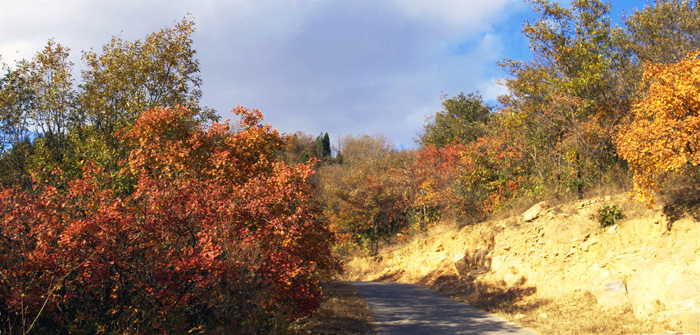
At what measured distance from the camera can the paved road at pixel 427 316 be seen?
1055 cm

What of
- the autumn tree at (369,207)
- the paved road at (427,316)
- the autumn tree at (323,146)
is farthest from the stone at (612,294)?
the autumn tree at (323,146)

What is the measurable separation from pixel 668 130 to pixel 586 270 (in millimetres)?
4776

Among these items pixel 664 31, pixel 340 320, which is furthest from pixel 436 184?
pixel 340 320

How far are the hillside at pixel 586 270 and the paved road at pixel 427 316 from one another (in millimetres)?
671

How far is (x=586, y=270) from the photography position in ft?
41.4

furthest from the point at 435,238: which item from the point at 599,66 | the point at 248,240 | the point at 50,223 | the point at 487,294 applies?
the point at 50,223

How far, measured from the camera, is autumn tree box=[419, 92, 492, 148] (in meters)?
38.5

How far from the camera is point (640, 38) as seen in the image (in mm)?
17000

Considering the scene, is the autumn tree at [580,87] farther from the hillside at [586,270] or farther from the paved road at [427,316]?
the paved road at [427,316]

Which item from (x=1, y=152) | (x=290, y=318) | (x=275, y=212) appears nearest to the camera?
(x=290, y=318)

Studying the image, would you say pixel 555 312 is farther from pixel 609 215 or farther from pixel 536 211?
pixel 536 211

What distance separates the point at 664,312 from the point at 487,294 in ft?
21.7

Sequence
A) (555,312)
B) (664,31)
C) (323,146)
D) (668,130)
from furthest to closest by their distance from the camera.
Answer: (323,146), (664,31), (555,312), (668,130)

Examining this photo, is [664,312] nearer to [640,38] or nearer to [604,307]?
[604,307]
